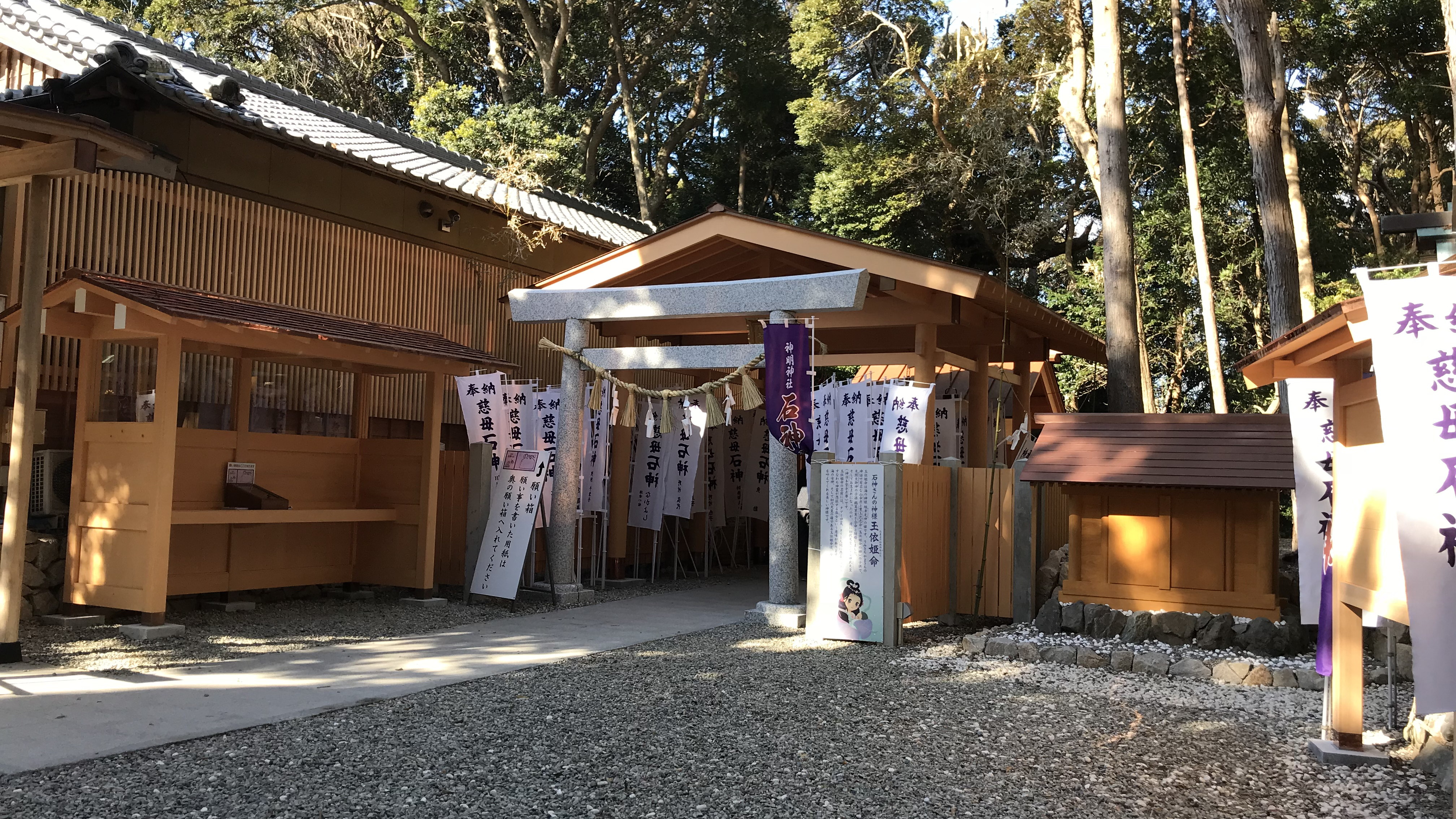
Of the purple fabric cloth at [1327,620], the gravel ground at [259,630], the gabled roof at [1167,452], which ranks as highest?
the gabled roof at [1167,452]

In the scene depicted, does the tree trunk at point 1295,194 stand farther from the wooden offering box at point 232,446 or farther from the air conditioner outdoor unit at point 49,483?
the air conditioner outdoor unit at point 49,483

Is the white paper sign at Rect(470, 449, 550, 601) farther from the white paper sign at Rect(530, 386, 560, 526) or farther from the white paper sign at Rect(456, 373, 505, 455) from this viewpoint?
the white paper sign at Rect(530, 386, 560, 526)

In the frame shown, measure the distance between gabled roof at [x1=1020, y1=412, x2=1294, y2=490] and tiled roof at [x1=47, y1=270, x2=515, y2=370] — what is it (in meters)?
5.56

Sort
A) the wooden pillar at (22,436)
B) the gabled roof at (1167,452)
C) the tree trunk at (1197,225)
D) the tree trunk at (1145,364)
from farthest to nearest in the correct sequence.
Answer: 1. the tree trunk at (1145,364)
2. the tree trunk at (1197,225)
3. the gabled roof at (1167,452)
4. the wooden pillar at (22,436)

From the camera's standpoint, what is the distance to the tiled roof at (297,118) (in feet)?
30.8

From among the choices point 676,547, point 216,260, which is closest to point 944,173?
point 676,547

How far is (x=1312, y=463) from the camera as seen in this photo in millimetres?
6359

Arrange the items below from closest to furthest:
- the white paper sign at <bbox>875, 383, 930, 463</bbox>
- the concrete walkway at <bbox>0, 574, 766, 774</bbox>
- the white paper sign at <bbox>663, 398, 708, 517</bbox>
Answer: the concrete walkway at <bbox>0, 574, 766, 774</bbox> → the white paper sign at <bbox>875, 383, 930, 463</bbox> → the white paper sign at <bbox>663, 398, 708, 517</bbox>

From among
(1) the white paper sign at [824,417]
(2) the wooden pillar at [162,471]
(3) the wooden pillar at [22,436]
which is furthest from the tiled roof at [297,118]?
(1) the white paper sign at [824,417]

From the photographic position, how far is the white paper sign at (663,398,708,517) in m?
12.8

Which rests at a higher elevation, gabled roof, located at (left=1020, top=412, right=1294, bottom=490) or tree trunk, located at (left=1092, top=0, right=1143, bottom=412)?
tree trunk, located at (left=1092, top=0, right=1143, bottom=412)

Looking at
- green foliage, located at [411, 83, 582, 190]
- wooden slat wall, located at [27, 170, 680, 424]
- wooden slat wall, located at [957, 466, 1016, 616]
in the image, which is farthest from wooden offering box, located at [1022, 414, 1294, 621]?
green foliage, located at [411, 83, 582, 190]

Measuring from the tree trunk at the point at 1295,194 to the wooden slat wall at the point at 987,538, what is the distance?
7.53 meters

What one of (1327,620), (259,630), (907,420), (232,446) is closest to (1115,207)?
(907,420)
